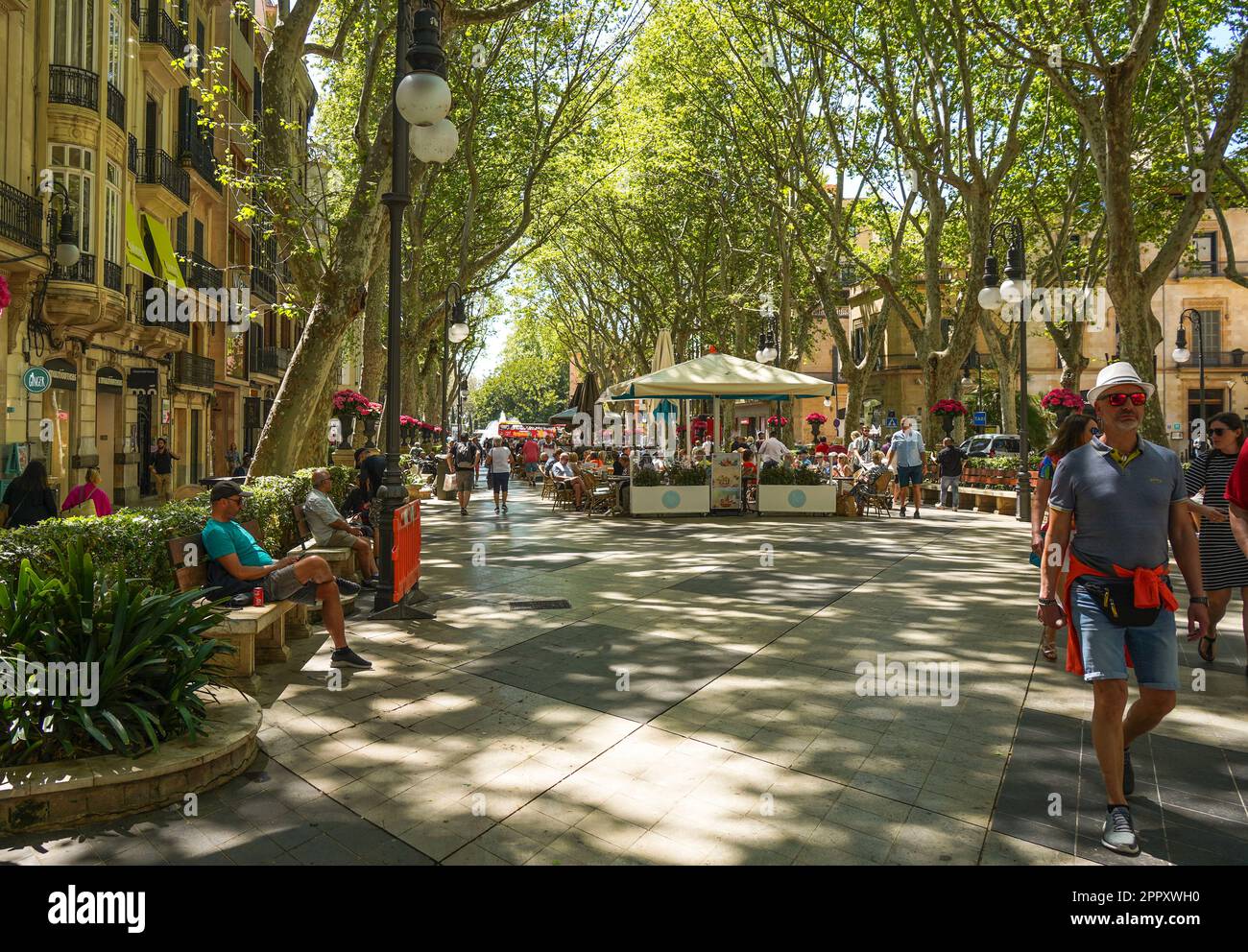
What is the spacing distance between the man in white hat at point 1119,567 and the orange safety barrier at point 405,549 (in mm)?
5268

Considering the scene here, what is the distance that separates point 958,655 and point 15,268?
17.8 m

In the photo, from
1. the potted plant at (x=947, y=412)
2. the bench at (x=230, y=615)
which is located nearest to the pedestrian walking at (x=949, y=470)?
the potted plant at (x=947, y=412)

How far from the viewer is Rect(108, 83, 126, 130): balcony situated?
19.1 meters

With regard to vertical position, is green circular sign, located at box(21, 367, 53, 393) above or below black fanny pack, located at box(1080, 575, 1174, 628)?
above

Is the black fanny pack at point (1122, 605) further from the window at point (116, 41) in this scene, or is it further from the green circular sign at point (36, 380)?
the window at point (116, 41)

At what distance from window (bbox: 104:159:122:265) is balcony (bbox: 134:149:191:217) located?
2121mm

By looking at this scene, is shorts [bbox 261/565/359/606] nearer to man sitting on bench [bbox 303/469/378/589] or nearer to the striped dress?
man sitting on bench [bbox 303/469/378/589]

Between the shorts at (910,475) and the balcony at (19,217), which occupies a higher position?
the balcony at (19,217)

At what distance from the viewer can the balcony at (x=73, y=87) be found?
57.9 ft

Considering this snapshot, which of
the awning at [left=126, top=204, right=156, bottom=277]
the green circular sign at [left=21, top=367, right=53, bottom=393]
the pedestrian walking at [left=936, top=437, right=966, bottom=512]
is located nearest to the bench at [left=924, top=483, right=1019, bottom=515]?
the pedestrian walking at [left=936, top=437, right=966, bottom=512]

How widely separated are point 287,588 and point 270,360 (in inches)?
1368

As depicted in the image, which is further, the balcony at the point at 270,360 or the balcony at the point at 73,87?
the balcony at the point at 270,360

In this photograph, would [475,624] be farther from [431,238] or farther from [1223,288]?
[1223,288]
